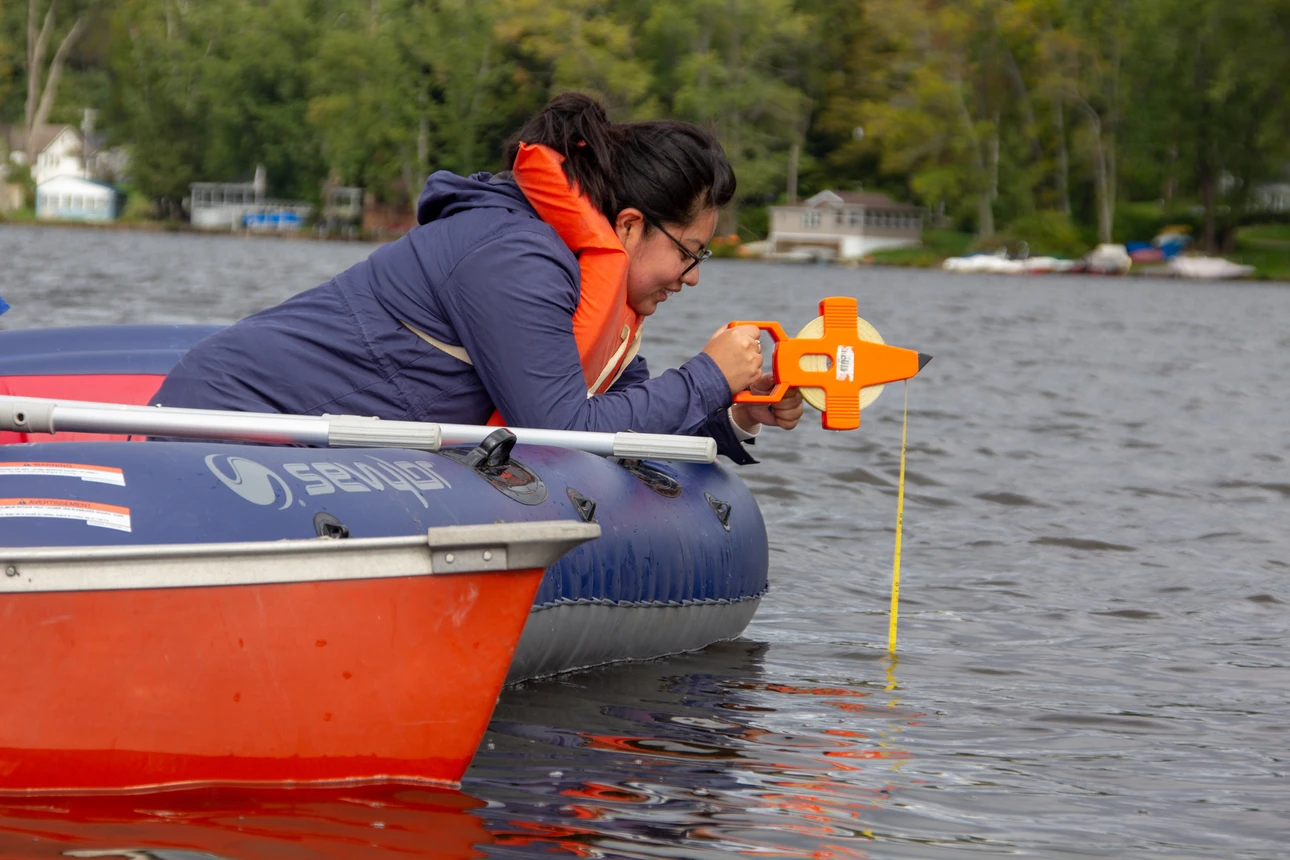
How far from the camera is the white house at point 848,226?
62344 mm

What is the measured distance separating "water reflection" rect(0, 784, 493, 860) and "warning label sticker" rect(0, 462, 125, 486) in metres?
0.55

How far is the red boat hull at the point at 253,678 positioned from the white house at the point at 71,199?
7748 centimetres

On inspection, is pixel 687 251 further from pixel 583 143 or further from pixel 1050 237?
pixel 1050 237

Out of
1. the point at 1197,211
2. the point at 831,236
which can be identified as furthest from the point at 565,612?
the point at 831,236

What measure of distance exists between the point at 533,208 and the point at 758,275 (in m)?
39.9

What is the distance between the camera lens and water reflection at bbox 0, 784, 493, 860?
2740 mm

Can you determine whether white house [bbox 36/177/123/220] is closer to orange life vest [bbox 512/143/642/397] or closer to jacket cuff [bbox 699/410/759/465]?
jacket cuff [bbox 699/410/759/465]

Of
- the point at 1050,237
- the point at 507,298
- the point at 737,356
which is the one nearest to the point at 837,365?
A: the point at 737,356

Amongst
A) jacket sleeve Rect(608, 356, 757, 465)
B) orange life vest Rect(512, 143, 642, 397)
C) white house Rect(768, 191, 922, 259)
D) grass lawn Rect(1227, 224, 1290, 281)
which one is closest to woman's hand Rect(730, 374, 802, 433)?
jacket sleeve Rect(608, 356, 757, 465)

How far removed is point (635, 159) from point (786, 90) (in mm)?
60929

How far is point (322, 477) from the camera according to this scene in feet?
10.3

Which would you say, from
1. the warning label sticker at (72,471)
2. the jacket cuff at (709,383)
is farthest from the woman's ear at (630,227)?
the warning label sticker at (72,471)

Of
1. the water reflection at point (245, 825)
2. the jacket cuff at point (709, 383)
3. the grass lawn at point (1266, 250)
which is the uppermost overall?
the jacket cuff at point (709, 383)

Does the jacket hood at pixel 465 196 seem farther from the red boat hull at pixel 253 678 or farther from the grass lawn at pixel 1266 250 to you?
the grass lawn at pixel 1266 250
